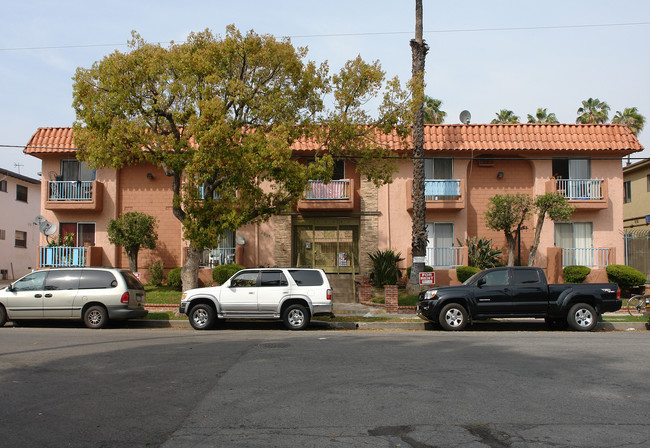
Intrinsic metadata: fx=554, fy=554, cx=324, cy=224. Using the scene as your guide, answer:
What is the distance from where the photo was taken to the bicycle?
1600cm

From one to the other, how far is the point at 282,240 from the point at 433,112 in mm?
17560

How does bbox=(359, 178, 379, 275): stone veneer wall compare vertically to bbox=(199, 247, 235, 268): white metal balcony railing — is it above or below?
above

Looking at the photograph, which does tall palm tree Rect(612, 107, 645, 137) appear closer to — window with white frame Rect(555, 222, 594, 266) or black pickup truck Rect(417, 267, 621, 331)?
window with white frame Rect(555, 222, 594, 266)

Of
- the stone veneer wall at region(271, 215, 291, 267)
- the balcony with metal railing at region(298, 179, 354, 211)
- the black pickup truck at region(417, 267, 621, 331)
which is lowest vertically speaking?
the black pickup truck at region(417, 267, 621, 331)

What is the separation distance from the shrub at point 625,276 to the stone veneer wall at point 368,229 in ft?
31.3

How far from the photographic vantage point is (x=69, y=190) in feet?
79.2

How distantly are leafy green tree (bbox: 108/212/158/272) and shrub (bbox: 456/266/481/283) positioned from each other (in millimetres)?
12530

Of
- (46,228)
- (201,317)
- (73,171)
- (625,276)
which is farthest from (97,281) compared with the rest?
(625,276)

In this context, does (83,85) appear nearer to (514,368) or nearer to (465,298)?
(465,298)

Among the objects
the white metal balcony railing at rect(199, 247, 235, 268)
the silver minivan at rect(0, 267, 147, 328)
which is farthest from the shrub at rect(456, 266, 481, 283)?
the silver minivan at rect(0, 267, 147, 328)

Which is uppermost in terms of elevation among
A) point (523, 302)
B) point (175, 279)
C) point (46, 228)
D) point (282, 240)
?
point (46, 228)

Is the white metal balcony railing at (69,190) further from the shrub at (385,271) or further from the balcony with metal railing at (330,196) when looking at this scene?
the shrub at (385,271)

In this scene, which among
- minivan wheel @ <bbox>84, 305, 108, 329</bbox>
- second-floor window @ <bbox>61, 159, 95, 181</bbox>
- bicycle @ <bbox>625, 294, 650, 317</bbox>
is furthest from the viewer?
second-floor window @ <bbox>61, 159, 95, 181</bbox>

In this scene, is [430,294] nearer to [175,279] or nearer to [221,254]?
[175,279]
